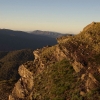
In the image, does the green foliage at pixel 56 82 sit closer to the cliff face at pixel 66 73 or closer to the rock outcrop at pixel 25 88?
the cliff face at pixel 66 73

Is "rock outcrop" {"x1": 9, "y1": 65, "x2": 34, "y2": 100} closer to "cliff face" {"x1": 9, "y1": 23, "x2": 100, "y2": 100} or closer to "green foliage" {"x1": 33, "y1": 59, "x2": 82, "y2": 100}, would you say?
"cliff face" {"x1": 9, "y1": 23, "x2": 100, "y2": 100}

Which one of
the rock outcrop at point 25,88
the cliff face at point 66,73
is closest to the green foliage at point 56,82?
the cliff face at point 66,73

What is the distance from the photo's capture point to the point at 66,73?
3378 centimetres

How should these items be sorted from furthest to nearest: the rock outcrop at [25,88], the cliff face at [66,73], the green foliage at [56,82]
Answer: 1. the rock outcrop at [25,88]
2. the green foliage at [56,82]
3. the cliff face at [66,73]

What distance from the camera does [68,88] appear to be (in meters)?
30.9

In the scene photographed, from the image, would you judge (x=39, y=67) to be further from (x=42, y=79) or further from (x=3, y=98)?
(x=3, y=98)

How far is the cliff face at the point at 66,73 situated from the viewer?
29666 millimetres

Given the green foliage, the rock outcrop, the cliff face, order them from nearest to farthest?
1. the cliff face
2. the green foliage
3. the rock outcrop

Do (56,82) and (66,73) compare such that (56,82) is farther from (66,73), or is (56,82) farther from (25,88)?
(25,88)

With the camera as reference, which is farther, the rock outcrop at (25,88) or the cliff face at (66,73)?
the rock outcrop at (25,88)

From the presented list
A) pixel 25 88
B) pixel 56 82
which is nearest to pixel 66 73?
pixel 56 82

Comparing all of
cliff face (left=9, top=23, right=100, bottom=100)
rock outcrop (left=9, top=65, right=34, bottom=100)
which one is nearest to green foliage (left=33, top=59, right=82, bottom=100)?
cliff face (left=9, top=23, right=100, bottom=100)

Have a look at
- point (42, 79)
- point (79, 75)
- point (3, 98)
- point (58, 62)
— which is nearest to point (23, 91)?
point (42, 79)

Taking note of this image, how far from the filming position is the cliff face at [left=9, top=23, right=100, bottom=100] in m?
29.7
